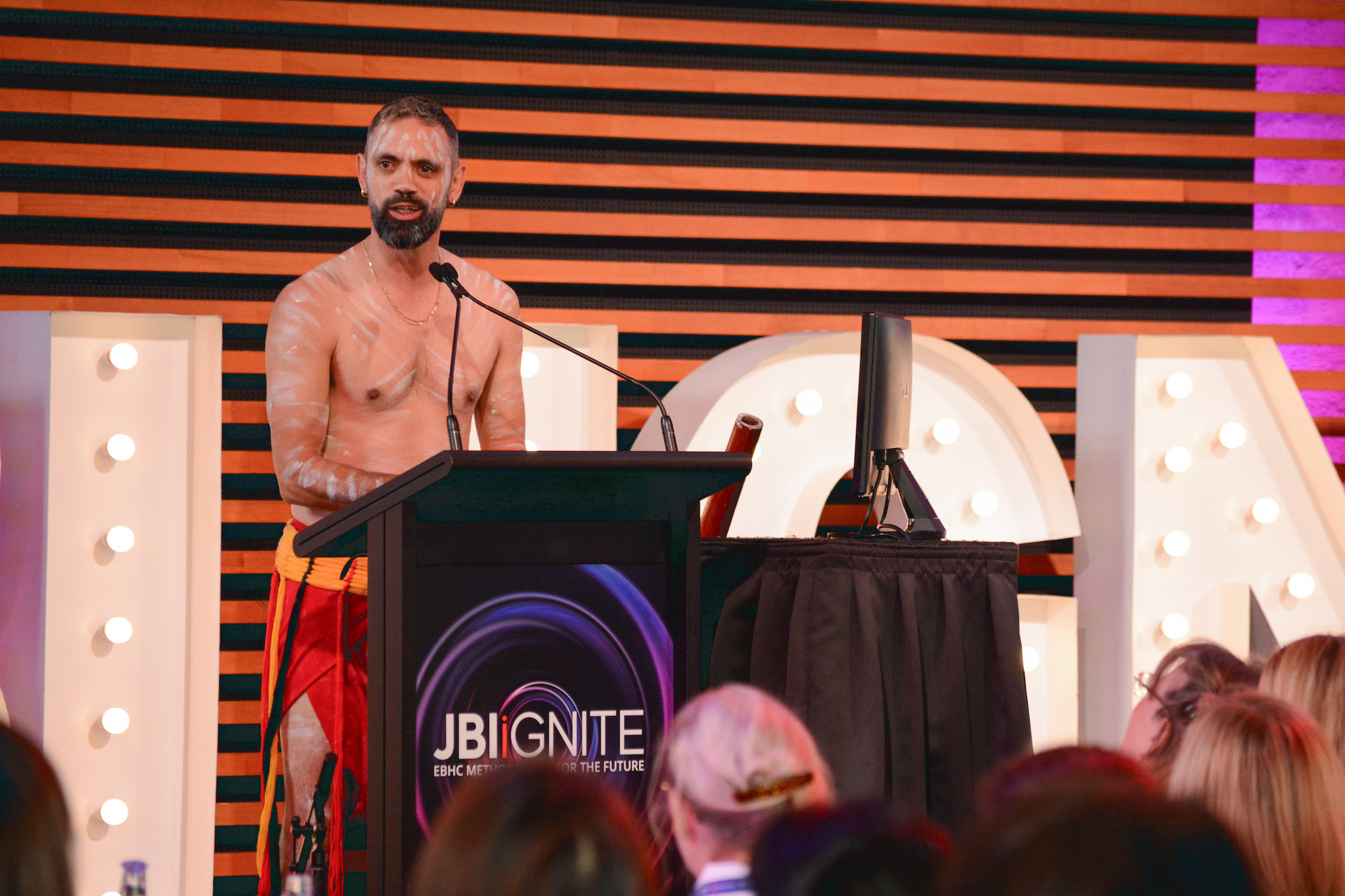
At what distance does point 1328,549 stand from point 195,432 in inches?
127

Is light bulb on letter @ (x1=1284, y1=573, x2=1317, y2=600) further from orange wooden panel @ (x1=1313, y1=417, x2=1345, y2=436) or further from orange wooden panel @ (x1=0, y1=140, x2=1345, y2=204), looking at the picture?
orange wooden panel @ (x1=0, y1=140, x2=1345, y2=204)

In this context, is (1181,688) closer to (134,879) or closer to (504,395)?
(504,395)

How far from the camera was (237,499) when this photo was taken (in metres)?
4.05

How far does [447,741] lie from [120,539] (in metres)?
1.73

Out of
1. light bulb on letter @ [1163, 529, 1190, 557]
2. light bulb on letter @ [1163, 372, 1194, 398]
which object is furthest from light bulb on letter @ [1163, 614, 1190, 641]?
light bulb on letter @ [1163, 372, 1194, 398]

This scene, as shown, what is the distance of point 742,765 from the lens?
1488 mm

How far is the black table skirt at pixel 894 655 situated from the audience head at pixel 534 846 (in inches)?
44.3

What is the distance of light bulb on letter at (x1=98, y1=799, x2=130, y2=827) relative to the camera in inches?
129

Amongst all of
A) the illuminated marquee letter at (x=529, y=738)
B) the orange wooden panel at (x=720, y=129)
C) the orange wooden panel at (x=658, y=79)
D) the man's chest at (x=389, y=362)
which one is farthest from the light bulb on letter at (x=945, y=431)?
the illuminated marquee letter at (x=529, y=738)

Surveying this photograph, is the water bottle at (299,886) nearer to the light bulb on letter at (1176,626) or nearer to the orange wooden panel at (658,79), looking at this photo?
the light bulb on letter at (1176,626)

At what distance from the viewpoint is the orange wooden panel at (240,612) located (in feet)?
13.2

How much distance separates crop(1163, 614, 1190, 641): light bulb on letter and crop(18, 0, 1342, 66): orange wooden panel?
2020 mm

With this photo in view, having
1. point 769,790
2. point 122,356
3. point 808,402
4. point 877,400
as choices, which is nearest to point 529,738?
point 769,790

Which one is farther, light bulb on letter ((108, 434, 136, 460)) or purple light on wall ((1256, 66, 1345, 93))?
purple light on wall ((1256, 66, 1345, 93))
